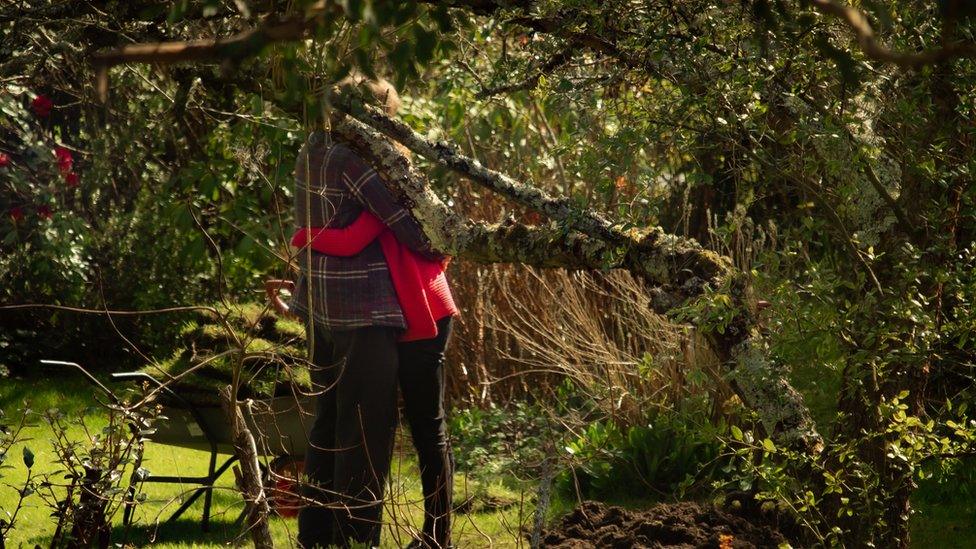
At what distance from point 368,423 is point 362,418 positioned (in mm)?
32

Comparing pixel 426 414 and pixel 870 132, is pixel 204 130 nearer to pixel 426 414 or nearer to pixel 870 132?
pixel 426 414

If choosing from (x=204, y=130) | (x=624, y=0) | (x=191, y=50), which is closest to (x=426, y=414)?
(x=624, y=0)

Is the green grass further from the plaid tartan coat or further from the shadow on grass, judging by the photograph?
the plaid tartan coat

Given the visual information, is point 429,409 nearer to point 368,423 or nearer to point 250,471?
point 368,423

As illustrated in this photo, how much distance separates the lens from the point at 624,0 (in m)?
3.61

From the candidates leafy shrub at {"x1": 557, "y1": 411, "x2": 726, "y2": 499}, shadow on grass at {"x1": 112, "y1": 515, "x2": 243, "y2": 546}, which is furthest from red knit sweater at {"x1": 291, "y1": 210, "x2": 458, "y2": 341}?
leafy shrub at {"x1": 557, "y1": 411, "x2": 726, "y2": 499}

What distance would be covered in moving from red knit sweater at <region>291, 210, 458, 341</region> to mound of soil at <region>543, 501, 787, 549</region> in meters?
0.92

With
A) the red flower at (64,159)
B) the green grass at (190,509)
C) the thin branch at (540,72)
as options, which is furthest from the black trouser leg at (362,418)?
the red flower at (64,159)

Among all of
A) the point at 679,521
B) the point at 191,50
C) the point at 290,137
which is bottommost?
the point at 679,521

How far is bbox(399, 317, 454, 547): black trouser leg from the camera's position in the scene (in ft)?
15.1

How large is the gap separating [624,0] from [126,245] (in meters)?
6.58

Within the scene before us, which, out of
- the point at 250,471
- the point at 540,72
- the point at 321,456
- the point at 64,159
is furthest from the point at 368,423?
the point at 64,159

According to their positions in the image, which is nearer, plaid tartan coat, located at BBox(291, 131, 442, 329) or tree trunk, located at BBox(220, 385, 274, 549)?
tree trunk, located at BBox(220, 385, 274, 549)

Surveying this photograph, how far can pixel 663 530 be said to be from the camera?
4.13 m
